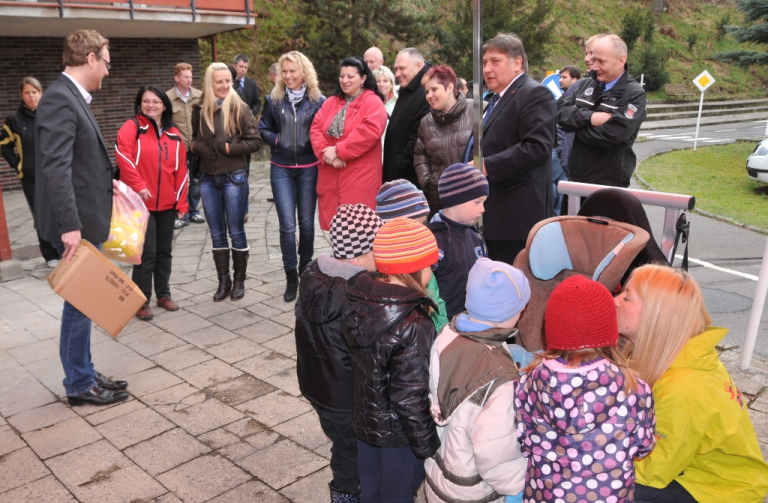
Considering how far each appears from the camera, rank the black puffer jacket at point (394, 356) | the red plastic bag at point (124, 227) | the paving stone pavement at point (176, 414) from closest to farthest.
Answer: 1. the black puffer jacket at point (394, 356)
2. the paving stone pavement at point (176, 414)
3. the red plastic bag at point (124, 227)

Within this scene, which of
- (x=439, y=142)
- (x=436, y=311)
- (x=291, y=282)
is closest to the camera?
(x=436, y=311)

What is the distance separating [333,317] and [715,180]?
13.3m

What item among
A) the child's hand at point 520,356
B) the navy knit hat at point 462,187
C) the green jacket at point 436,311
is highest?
the navy knit hat at point 462,187

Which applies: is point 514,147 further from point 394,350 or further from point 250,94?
point 250,94

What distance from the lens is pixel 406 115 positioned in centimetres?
536

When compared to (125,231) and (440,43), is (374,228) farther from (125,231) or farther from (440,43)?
(440,43)

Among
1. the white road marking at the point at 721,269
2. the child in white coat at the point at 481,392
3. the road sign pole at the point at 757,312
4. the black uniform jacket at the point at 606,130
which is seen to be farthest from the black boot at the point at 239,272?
the white road marking at the point at 721,269

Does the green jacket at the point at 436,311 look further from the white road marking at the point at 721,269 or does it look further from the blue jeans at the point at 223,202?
the white road marking at the point at 721,269

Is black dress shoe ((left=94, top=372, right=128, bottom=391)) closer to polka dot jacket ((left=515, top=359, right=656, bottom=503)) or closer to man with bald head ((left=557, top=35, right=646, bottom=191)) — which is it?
polka dot jacket ((left=515, top=359, right=656, bottom=503))

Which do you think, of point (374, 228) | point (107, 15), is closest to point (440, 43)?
point (107, 15)

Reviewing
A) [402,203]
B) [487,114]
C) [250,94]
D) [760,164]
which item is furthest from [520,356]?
[760,164]

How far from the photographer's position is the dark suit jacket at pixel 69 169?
369 cm

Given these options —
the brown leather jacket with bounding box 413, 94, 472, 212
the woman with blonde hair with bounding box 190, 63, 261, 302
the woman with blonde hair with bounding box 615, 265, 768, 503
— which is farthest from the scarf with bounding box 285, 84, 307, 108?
the woman with blonde hair with bounding box 615, 265, 768, 503

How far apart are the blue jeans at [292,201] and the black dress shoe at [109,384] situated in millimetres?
1972
